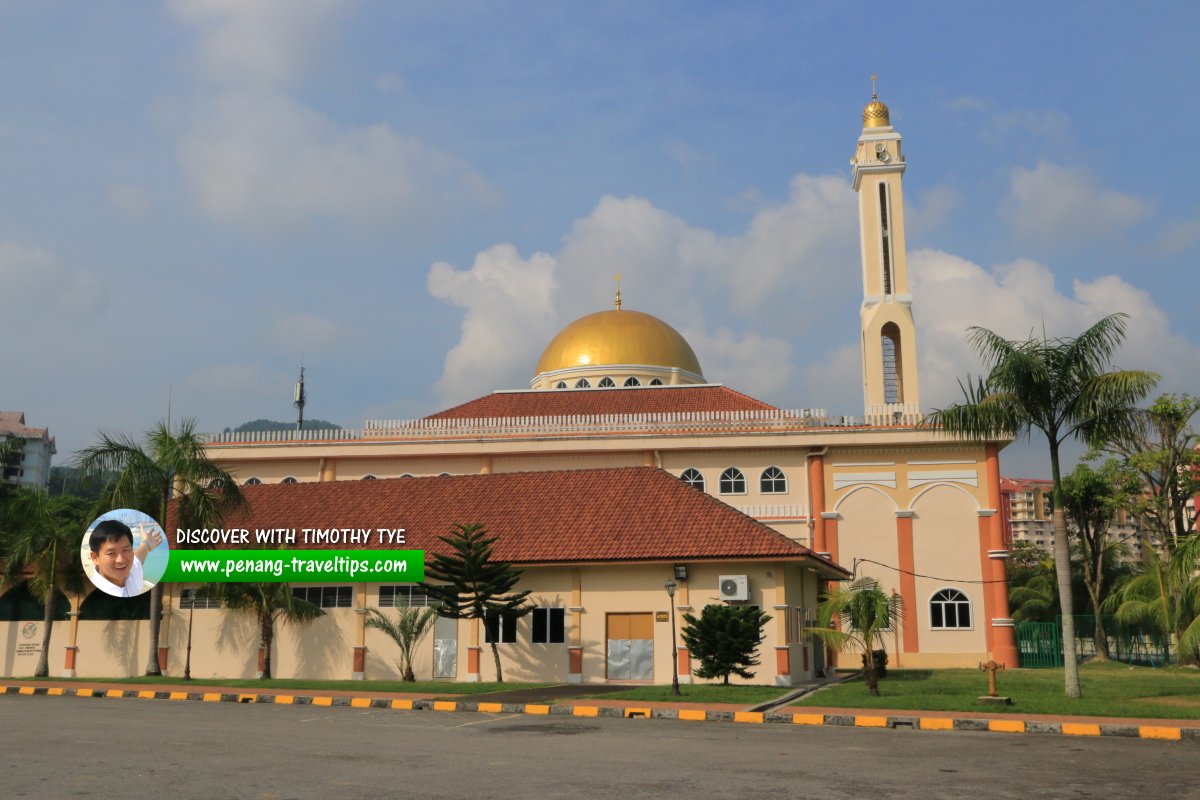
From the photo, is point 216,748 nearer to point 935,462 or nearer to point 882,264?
point 935,462

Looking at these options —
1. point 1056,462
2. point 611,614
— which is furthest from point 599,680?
point 1056,462

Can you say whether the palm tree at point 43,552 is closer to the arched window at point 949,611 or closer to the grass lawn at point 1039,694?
the grass lawn at point 1039,694

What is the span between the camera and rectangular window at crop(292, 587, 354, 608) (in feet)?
96.4

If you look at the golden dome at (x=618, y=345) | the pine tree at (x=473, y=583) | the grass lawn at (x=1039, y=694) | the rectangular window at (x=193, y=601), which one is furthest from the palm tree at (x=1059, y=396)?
the golden dome at (x=618, y=345)

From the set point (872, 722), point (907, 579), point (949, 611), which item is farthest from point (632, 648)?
point (949, 611)

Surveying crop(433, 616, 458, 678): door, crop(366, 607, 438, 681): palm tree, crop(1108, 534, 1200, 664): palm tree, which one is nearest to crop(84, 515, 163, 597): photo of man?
crop(366, 607, 438, 681): palm tree

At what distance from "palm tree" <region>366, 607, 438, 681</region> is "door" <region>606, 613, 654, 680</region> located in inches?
175

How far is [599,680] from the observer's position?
27391 mm

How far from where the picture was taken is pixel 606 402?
1785 inches

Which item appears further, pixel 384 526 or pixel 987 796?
pixel 384 526

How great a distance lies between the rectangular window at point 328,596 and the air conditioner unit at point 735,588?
9.79 metres

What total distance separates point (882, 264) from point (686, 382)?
452 inches

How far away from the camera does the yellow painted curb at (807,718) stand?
59.4 ft

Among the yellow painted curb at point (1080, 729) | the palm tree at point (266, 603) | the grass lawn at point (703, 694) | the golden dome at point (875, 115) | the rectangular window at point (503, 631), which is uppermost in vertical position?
the golden dome at point (875, 115)
